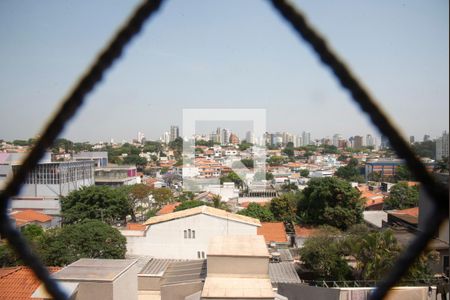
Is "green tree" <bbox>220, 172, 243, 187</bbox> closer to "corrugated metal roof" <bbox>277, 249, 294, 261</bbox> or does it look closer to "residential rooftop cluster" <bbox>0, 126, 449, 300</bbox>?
"residential rooftop cluster" <bbox>0, 126, 449, 300</bbox>

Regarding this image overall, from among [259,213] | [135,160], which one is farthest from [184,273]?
[135,160]

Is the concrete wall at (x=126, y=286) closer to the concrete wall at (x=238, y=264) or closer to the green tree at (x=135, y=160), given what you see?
the concrete wall at (x=238, y=264)

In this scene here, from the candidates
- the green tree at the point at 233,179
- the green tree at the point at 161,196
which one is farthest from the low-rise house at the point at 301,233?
the green tree at the point at 233,179

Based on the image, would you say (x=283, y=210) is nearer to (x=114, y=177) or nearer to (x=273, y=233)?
(x=273, y=233)

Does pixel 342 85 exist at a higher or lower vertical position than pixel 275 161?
higher

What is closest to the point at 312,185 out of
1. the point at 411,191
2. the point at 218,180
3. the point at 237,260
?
the point at 411,191

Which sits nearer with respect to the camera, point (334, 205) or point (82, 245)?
point (82, 245)

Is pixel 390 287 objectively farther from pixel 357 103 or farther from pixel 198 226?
pixel 198 226

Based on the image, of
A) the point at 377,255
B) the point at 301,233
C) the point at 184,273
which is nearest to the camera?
the point at 377,255
